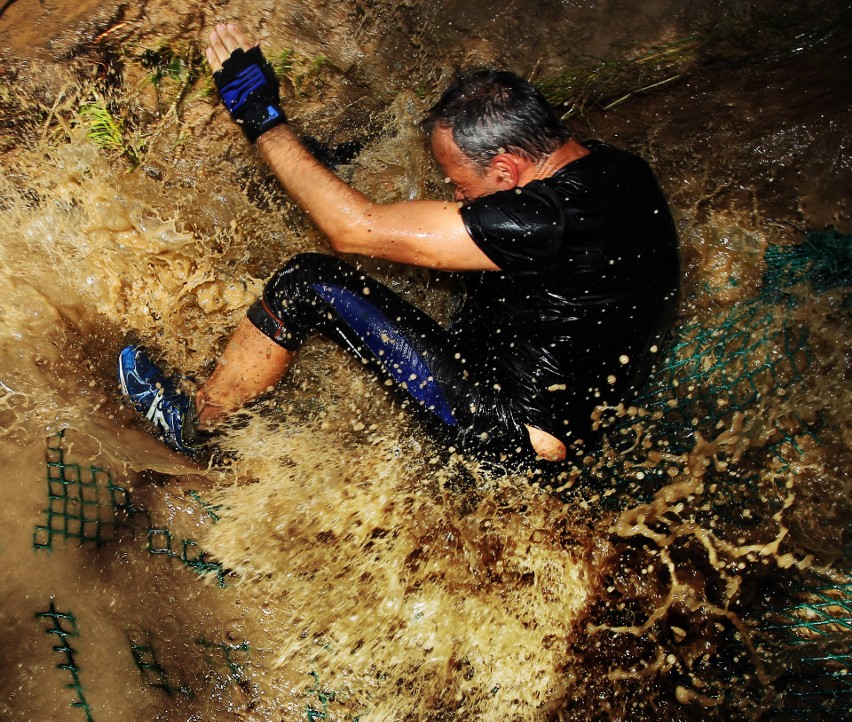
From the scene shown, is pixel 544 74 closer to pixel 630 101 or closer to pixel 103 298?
pixel 630 101

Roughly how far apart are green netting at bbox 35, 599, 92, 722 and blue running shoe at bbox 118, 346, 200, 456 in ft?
2.58

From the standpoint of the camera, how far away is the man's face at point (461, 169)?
2365 mm

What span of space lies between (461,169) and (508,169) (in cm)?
18

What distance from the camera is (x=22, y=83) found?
9.55 ft

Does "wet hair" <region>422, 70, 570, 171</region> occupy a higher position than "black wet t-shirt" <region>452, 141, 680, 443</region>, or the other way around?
"wet hair" <region>422, 70, 570, 171</region>

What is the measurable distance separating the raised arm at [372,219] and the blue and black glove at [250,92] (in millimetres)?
59

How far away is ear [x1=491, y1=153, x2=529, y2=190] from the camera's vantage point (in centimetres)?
233

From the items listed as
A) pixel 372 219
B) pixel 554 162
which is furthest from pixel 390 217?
pixel 554 162

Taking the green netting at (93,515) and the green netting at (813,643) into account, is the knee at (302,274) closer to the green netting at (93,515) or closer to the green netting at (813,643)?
the green netting at (93,515)

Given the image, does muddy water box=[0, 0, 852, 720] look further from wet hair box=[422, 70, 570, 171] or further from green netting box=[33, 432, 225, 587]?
wet hair box=[422, 70, 570, 171]

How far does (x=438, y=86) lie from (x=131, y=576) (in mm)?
2862

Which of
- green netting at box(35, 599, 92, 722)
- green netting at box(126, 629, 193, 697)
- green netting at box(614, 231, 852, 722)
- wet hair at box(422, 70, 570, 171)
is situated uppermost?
wet hair at box(422, 70, 570, 171)

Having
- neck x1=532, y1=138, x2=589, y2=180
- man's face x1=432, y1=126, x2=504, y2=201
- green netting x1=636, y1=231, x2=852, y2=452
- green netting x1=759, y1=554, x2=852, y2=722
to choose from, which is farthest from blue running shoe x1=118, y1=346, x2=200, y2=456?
green netting x1=759, y1=554, x2=852, y2=722

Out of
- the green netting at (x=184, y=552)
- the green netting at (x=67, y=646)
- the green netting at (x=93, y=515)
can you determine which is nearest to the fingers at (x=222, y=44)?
the green netting at (x=93, y=515)
